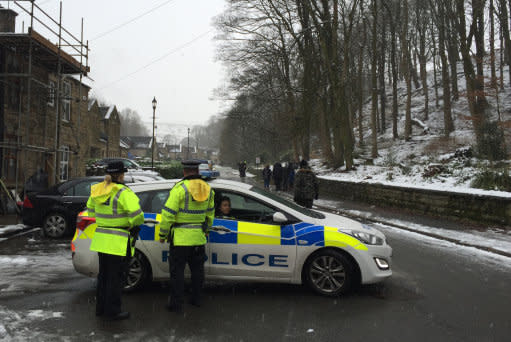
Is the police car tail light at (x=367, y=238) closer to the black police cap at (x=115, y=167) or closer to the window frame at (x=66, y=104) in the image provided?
the black police cap at (x=115, y=167)

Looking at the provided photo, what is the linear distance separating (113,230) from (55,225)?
5928 mm

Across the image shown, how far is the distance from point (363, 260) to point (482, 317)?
1397 millimetres

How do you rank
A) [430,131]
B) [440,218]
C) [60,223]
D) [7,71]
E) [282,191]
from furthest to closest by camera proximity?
1. [430,131]
2. [282,191]
3. [7,71]
4. [440,218]
5. [60,223]

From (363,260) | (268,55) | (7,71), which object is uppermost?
(268,55)

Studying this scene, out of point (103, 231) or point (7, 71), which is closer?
point (103, 231)

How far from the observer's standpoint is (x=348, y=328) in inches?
157

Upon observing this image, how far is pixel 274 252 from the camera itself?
16.2 feet

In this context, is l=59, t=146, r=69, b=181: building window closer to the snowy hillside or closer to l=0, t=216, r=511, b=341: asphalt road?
l=0, t=216, r=511, b=341: asphalt road

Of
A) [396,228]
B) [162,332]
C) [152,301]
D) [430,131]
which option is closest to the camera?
[162,332]

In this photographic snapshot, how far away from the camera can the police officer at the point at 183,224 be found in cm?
438

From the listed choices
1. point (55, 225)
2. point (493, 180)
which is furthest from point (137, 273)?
point (493, 180)

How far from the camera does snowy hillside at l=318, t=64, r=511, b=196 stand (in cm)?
1441

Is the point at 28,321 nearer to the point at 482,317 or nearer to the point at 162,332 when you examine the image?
the point at 162,332

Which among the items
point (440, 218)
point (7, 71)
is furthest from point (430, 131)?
point (7, 71)
